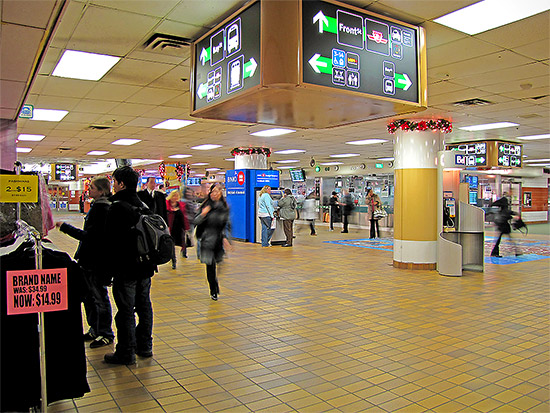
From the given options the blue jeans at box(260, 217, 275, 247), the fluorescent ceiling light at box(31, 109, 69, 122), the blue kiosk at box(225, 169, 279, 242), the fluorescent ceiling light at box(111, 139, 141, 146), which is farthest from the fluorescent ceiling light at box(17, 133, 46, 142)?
the blue jeans at box(260, 217, 275, 247)

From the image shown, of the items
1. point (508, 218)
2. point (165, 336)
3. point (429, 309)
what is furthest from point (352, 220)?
point (165, 336)

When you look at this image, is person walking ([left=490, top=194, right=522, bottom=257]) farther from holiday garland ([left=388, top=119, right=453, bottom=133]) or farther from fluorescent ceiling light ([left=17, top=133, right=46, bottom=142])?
fluorescent ceiling light ([left=17, top=133, right=46, bottom=142])

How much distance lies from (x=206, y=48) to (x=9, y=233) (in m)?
2.41

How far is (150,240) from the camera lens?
3.70m

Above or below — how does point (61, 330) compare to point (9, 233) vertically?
below

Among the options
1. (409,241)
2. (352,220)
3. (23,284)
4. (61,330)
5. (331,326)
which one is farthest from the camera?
(352,220)

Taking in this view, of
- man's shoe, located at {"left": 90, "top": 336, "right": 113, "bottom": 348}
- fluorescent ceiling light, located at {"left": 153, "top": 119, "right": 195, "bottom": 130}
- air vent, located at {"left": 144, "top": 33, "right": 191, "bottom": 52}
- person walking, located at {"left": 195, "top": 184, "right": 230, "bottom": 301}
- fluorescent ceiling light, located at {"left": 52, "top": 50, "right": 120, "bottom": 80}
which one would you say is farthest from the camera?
fluorescent ceiling light, located at {"left": 153, "top": 119, "right": 195, "bottom": 130}

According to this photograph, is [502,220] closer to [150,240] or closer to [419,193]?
[419,193]

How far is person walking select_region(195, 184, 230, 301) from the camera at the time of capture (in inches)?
232

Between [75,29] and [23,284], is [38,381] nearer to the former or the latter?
[23,284]

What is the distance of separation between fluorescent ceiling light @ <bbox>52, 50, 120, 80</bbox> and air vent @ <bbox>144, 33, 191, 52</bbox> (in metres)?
0.73

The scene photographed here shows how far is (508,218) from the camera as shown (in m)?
10.7

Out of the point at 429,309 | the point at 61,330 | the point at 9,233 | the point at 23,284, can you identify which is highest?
the point at 9,233

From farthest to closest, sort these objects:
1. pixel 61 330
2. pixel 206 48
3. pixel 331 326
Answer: pixel 331 326
pixel 206 48
pixel 61 330
